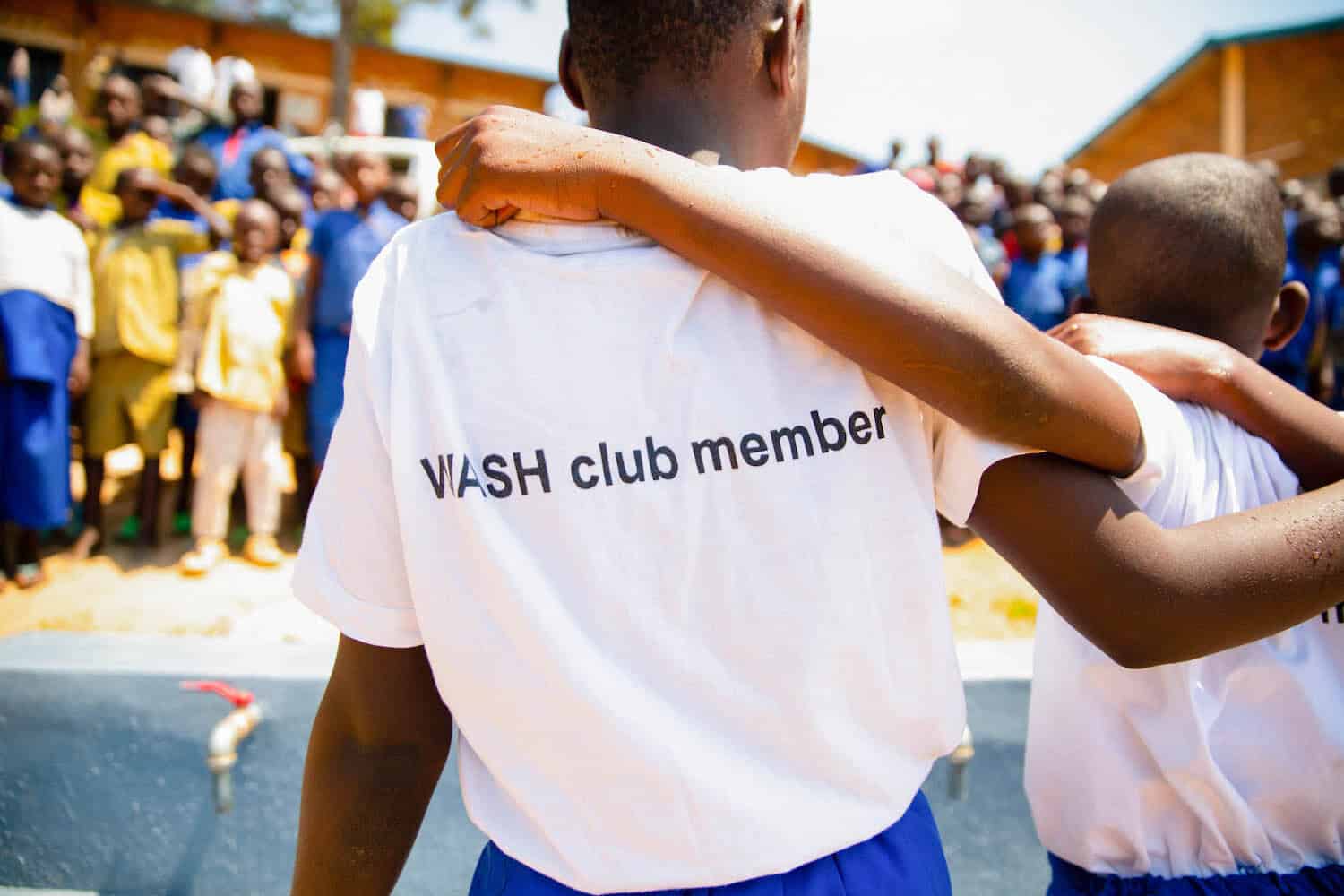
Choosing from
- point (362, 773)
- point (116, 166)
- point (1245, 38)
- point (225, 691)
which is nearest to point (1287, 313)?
point (362, 773)

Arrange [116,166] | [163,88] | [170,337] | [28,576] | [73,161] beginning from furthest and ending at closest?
1. [163,88]
2. [116,166]
3. [73,161]
4. [170,337]
5. [28,576]

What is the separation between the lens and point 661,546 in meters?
0.89

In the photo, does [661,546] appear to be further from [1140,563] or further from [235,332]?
[235,332]

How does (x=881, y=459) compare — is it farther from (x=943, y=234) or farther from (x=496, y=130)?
(x=496, y=130)

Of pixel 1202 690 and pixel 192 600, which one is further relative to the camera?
pixel 192 600

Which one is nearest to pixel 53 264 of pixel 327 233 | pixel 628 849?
pixel 327 233

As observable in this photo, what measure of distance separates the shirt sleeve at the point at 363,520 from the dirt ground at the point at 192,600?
3251 millimetres

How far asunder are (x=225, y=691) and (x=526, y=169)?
207cm

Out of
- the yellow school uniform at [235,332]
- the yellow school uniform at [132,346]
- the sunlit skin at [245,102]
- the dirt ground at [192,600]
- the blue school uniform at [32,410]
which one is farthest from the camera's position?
the sunlit skin at [245,102]

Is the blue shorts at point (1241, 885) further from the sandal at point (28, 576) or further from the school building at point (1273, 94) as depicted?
the school building at point (1273, 94)

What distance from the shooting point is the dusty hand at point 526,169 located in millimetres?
916

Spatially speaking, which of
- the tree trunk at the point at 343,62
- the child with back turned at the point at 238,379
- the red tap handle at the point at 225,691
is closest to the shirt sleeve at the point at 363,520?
the red tap handle at the point at 225,691

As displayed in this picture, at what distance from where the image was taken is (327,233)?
554 centimetres

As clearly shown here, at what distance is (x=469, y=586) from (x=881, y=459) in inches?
16.7
